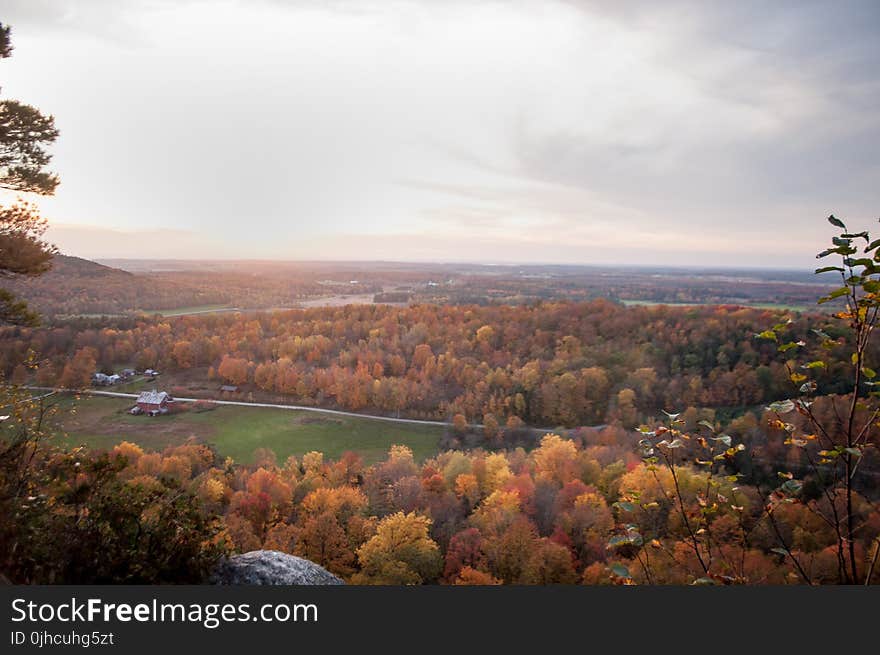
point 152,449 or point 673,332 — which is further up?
point 673,332

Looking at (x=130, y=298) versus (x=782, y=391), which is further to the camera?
(x=782, y=391)

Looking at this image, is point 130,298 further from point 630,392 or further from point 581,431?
point 630,392

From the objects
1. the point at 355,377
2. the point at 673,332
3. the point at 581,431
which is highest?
the point at 673,332

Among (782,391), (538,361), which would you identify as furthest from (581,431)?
(782,391)

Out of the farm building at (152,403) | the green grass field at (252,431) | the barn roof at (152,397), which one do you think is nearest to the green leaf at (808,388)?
the green grass field at (252,431)

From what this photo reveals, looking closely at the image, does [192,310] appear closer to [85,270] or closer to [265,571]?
[85,270]
